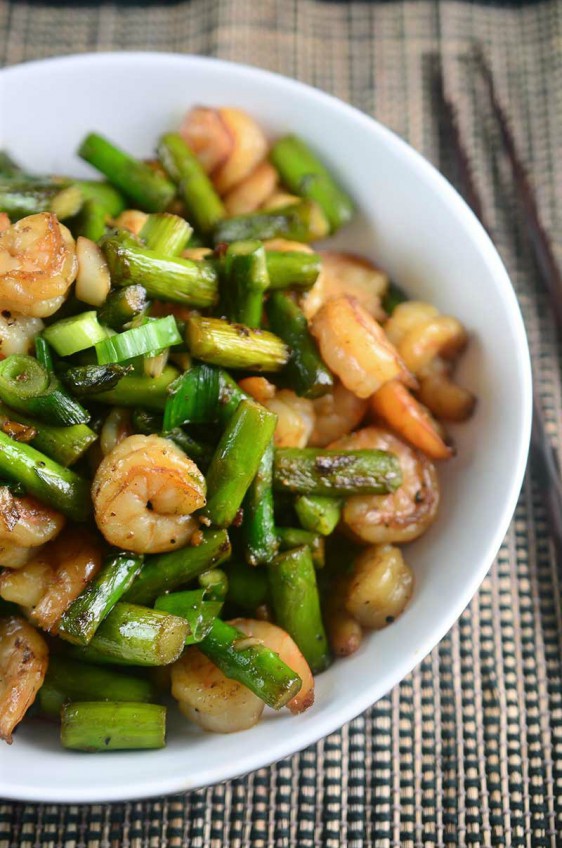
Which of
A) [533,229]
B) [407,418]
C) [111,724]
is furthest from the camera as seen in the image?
[533,229]

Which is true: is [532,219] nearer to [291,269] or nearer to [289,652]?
[291,269]

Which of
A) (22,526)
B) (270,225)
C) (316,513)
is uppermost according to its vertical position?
(270,225)

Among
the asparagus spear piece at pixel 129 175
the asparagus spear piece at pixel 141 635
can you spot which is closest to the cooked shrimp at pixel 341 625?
the asparagus spear piece at pixel 141 635

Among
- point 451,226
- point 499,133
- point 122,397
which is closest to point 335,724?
point 122,397

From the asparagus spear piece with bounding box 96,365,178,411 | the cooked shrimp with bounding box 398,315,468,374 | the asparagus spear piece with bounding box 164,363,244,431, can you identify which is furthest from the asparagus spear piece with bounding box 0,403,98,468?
the cooked shrimp with bounding box 398,315,468,374

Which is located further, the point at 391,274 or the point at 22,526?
the point at 391,274

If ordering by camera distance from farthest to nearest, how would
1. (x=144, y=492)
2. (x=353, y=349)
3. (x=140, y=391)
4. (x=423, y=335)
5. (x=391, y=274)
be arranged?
(x=391, y=274) < (x=423, y=335) < (x=353, y=349) < (x=140, y=391) < (x=144, y=492)

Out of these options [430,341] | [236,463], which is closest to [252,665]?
[236,463]
